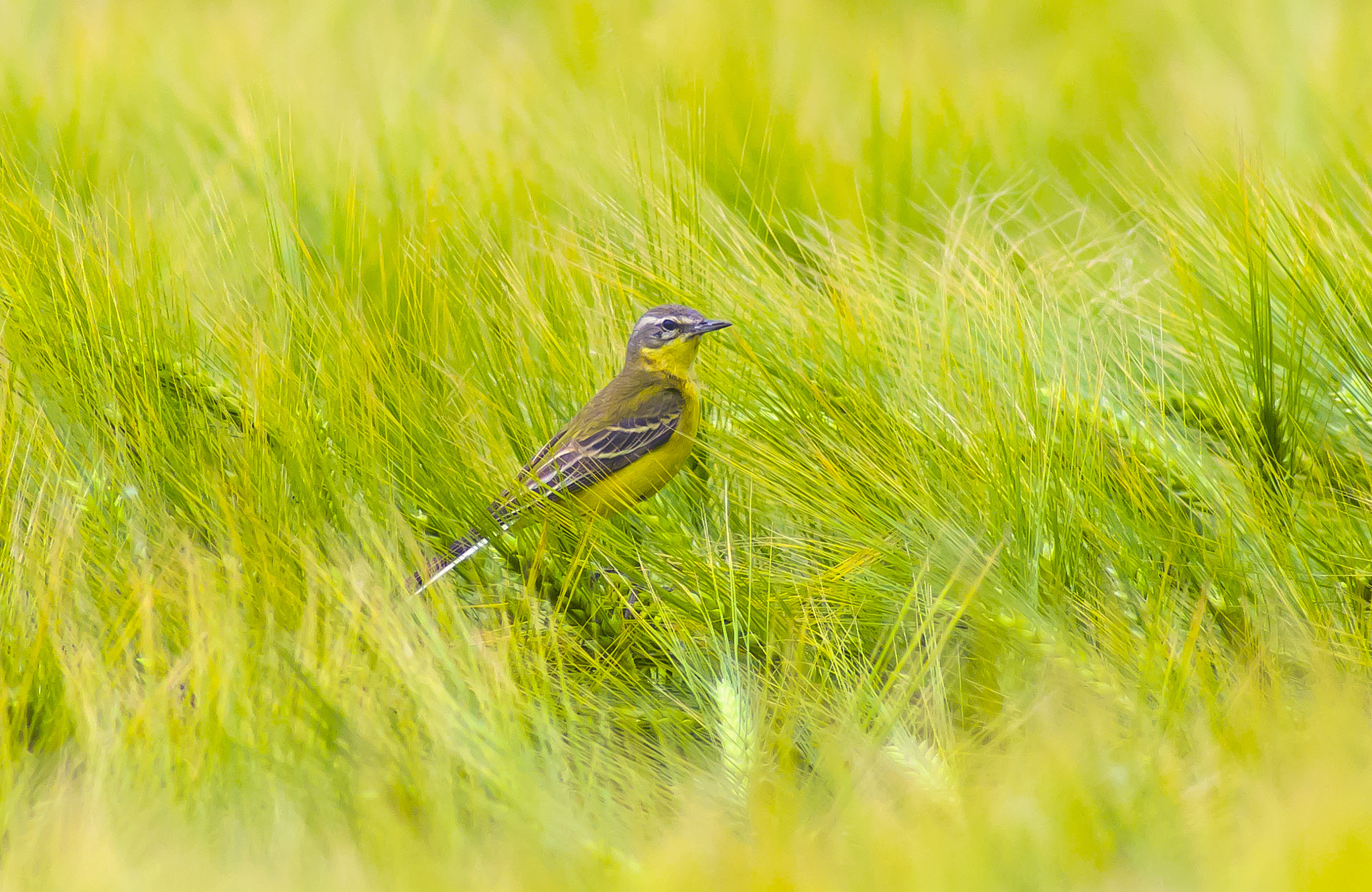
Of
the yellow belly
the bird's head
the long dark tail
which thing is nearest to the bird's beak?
the bird's head

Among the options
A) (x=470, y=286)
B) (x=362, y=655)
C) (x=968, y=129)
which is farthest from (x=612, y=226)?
(x=362, y=655)

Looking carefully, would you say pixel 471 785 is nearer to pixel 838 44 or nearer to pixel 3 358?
pixel 3 358

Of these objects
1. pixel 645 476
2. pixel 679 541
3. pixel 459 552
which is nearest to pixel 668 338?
pixel 645 476

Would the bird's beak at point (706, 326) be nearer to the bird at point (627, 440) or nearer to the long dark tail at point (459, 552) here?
the bird at point (627, 440)

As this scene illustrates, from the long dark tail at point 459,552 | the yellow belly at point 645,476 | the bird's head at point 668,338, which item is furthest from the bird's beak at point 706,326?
the long dark tail at point 459,552

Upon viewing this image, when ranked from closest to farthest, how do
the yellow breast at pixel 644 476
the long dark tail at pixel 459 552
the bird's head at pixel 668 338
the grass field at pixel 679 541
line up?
the grass field at pixel 679 541 < the long dark tail at pixel 459 552 < the yellow breast at pixel 644 476 < the bird's head at pixel 668 338

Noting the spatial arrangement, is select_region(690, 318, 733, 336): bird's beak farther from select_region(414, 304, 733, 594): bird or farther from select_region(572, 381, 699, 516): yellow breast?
select_region(572, 381, 699, 516): yellow breast

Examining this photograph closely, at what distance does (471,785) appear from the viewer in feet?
3.92

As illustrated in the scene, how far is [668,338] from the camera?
2.08 meters

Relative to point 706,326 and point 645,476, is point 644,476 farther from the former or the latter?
point 706,326

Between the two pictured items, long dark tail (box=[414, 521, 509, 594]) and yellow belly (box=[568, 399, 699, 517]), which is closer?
long dark tail (box=[414, 521, 509, 594])

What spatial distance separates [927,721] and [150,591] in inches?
32.7

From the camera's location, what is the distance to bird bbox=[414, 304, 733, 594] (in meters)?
1.64

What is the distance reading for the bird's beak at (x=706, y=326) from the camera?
1.91 meters
